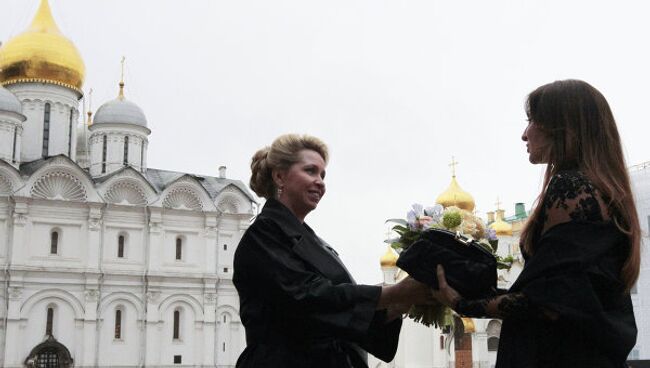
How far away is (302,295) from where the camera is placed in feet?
9.89

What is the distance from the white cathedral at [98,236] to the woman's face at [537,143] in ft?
92.8

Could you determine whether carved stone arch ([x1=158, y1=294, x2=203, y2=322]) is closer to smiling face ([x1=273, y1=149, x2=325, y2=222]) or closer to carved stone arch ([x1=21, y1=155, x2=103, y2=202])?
carved stone arch ([x1=21, y1=155, x2=103, y2=202])

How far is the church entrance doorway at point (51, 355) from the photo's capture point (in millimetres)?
28812

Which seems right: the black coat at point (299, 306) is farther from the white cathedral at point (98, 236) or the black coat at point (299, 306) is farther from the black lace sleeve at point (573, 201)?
the white cathedral at point (98, 236)

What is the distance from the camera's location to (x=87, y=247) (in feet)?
101

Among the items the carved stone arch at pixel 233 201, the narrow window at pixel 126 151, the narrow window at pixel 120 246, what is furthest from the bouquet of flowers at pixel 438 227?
the narrow window at pixel 126 151

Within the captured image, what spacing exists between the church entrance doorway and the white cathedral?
4cm

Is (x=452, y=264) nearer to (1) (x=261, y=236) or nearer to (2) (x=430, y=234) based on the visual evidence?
(2) (x=430, y=234)

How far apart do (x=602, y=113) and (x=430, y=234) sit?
0.71 m

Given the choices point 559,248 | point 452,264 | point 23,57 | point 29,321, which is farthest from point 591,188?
point 23,57

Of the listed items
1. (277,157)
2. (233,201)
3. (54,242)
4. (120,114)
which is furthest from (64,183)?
(277,157)

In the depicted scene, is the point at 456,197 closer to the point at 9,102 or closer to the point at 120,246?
the point at 120,246

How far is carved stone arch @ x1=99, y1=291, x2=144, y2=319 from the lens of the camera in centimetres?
3042

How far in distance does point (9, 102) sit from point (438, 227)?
3054 cm
